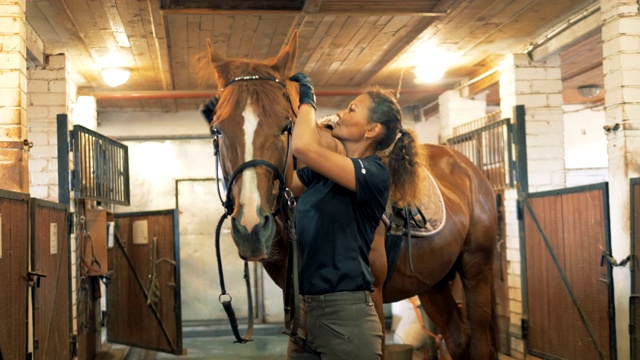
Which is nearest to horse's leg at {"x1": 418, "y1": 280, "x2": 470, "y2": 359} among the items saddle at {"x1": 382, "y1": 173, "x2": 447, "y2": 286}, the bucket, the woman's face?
saddle at {"x1": 382, "y1": 173, "x2": 447, "y2": 286}

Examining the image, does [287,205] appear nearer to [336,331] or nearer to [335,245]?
[335,245]

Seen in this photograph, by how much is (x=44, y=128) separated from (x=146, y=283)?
1825 mm

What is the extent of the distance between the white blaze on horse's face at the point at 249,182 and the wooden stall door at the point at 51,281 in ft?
6.52

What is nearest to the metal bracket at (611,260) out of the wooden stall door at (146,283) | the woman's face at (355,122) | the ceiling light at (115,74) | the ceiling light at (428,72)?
the woman's face at (355,122)

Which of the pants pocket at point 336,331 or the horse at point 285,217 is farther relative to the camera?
the horse at point 285,217

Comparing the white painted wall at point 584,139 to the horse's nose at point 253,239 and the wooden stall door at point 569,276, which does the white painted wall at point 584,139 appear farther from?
the horse's nose at point 253,239

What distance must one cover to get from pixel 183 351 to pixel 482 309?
358 centimetres

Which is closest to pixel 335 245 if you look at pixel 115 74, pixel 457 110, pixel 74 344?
pixel 74 344

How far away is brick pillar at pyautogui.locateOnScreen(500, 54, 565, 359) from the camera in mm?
5609

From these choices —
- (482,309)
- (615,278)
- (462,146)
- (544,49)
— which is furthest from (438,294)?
(462,146)

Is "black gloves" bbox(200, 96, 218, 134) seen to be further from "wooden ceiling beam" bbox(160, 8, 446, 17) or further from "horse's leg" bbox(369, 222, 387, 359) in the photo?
"wooden ceiling beam" bbox(160, 8, 446, 17)

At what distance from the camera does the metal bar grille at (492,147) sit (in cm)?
570

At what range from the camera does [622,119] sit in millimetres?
4020

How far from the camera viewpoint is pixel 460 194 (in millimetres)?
3658
